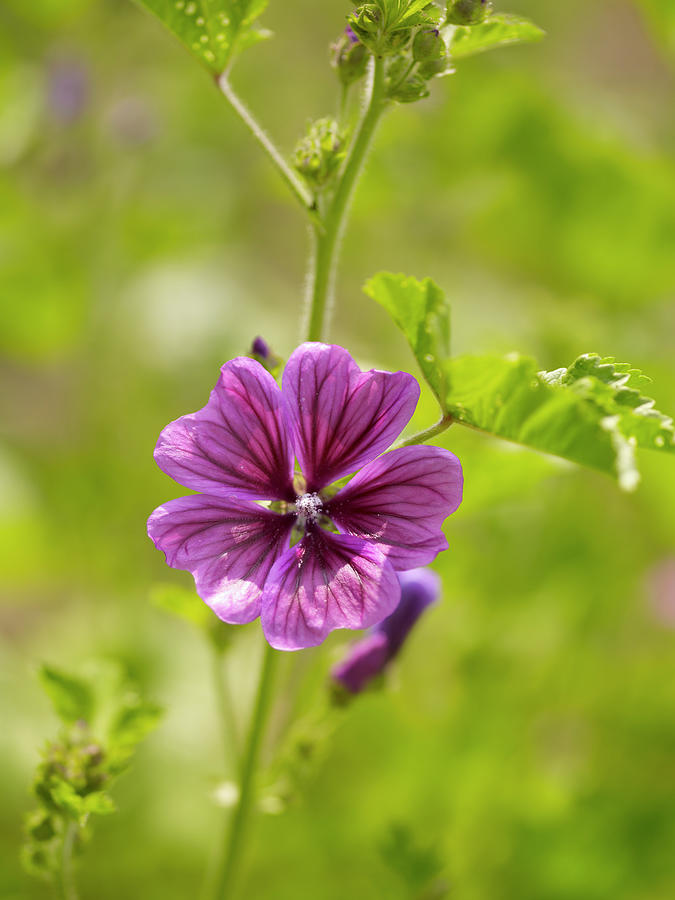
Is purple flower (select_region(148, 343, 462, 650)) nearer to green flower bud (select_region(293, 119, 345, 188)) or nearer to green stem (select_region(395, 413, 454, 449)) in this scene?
green stem (select_region(395, 413, 454, 449))

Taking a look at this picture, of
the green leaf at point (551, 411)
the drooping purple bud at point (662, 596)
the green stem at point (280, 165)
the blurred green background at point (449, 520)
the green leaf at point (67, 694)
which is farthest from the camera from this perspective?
the drooping purple bud at point (662, 596)

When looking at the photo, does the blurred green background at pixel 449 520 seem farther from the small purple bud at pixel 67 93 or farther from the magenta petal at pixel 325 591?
the magenta petal at pixel 325 591

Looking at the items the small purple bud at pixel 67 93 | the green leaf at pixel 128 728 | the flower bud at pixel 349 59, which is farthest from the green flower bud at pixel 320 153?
the small purple bud at pixel 67 93

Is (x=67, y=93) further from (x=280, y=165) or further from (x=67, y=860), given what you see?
(x=67, y=860)

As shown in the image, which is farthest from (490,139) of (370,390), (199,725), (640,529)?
(370,390)

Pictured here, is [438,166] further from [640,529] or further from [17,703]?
[17,703]

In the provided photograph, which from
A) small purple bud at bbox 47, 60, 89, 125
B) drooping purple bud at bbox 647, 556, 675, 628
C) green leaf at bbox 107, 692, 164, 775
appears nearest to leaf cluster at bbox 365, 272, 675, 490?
green leaf at bbox 107, 692, 164, 775

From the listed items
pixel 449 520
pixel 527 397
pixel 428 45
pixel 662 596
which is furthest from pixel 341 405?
pixel 662 596
